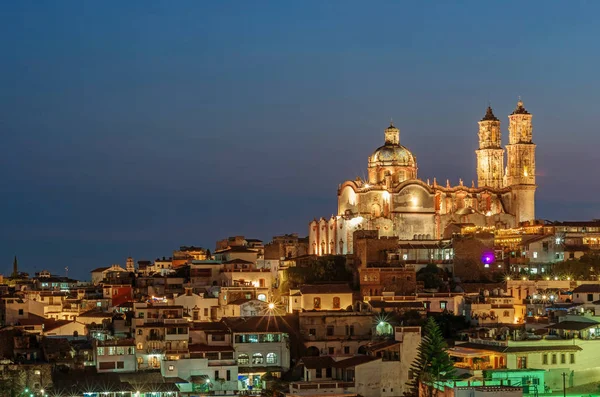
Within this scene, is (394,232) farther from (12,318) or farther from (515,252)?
(12,318)

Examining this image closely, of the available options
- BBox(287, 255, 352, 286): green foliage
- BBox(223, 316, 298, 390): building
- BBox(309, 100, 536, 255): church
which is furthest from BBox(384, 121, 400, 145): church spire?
BBox(223, 316, 298, 390): building

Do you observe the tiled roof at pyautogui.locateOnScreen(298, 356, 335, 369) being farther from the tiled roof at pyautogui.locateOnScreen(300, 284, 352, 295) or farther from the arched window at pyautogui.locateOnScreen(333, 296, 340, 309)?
the tiled roof at pyautogui.locateOnScreen(300, 284, 352, 295)

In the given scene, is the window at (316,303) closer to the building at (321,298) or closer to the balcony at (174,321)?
the building at (321,298)

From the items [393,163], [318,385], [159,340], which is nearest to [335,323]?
[159,340]

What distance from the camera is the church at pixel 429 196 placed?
74875 millimetres

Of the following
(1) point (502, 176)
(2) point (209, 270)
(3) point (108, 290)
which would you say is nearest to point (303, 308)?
(2) point (209, 270)

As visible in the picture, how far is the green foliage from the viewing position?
6550 centimetres

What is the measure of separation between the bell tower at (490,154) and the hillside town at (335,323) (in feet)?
35.7

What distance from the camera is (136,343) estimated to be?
165ft

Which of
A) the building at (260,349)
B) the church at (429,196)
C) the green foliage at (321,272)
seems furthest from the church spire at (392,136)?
the building at (260,349)

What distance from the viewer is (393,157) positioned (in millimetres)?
80312

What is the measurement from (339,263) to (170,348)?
18584 mm

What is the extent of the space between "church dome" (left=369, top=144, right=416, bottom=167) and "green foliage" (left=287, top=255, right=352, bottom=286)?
46.4 ft

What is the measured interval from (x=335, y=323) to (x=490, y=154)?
36345mm
